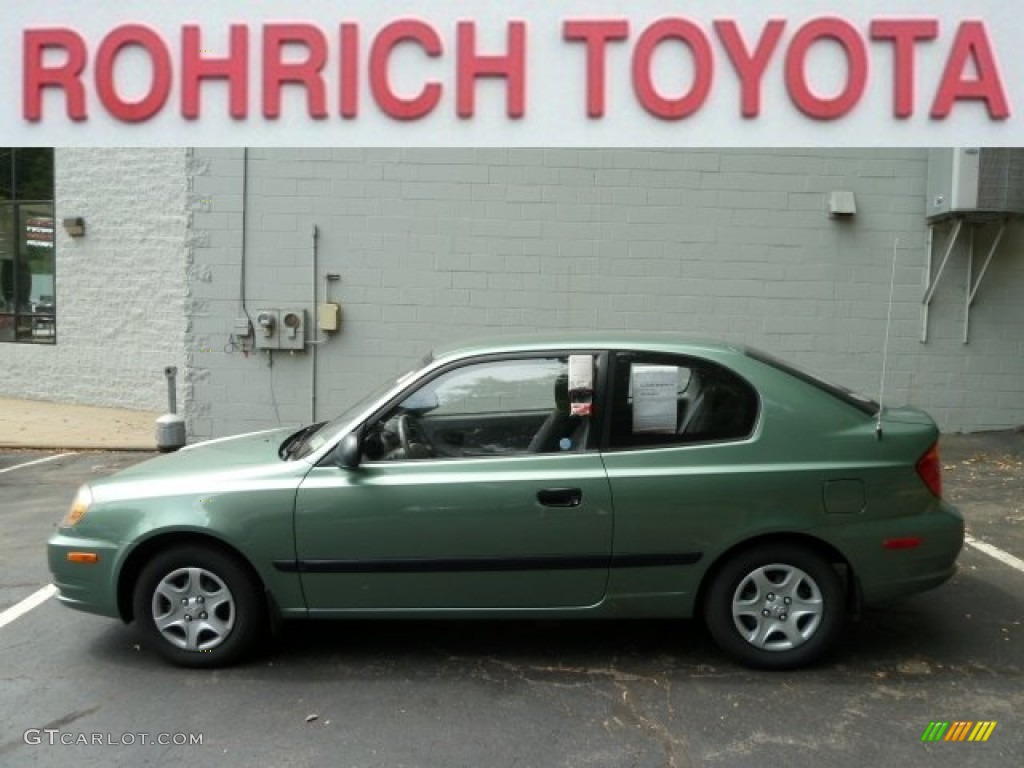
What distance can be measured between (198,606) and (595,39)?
2902mm

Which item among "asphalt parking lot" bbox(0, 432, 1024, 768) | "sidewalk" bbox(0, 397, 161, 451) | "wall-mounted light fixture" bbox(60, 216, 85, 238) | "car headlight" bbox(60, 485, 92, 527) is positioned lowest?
"sidewalk" bbox(0, 397, 161, 451)

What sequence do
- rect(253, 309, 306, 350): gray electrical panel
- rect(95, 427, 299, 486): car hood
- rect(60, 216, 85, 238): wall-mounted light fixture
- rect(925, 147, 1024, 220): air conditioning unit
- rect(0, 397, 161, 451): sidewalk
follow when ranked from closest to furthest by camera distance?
1. rect(95, 427, 299, 486): car hood
2. rect(925, 147, 1024, 220): air conditioning unit
3. rect(253, 309, 306, 350): gray electrical panel
4. rect(0, 397, 161, 451): sidewalk
5. rect(60, 216, 85, 238): wall-mounted light fixture

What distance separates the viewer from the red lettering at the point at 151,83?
291 cm

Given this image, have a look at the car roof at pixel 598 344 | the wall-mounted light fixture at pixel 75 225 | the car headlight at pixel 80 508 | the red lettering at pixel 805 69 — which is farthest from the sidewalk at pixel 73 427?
the red lettering at pixel 805 69

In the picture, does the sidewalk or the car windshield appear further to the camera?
the sidewalk

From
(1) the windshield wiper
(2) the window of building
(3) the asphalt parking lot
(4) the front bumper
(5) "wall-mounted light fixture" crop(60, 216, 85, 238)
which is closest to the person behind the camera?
(3) the asphalt parking lot

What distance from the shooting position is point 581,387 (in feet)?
12.8

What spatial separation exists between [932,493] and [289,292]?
774 centimetres

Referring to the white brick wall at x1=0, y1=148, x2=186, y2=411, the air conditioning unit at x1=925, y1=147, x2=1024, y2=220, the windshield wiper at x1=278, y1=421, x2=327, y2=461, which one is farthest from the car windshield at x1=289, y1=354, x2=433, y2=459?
the white brick wall at x1=0, y1=148, x2=186, y2=411

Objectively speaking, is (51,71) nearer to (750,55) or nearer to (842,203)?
(750,55)

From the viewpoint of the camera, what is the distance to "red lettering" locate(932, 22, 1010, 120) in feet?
9.32

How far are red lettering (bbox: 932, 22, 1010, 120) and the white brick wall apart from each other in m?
11.5

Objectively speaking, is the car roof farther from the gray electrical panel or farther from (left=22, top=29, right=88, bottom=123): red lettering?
the gray electrical panel

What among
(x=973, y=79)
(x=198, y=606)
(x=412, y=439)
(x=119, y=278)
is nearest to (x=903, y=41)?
(x=973, y=79)
